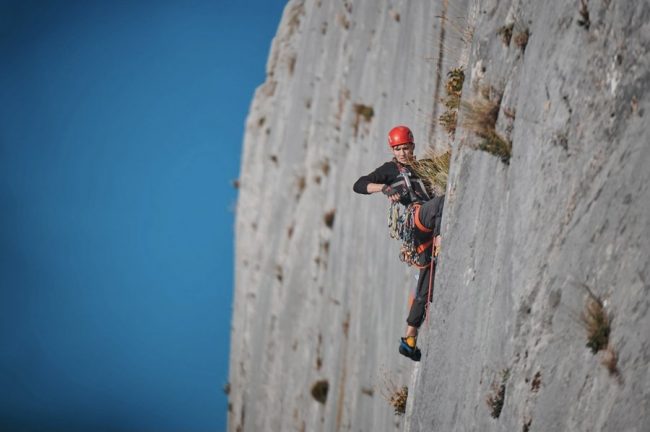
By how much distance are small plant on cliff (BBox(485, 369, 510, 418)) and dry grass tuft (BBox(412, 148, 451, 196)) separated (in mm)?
2836

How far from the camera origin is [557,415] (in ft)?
14.2

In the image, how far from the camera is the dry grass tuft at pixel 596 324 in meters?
3.96

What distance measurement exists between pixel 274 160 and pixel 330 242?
6428 millimetres

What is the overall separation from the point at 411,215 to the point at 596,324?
3.46m

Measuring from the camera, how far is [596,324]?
3986 millimetres

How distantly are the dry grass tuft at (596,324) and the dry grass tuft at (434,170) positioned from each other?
3416 mm

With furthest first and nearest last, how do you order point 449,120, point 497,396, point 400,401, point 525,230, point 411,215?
point 400,401
point 411,215
point 449,120
point 497,396
point 525,230

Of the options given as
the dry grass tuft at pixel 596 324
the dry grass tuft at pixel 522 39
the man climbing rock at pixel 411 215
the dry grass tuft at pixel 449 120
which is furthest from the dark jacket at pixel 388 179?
the dry grass tuft at pixel 596 324

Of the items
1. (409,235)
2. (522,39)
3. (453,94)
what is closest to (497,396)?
(409,235)

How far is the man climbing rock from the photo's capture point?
23.6ft

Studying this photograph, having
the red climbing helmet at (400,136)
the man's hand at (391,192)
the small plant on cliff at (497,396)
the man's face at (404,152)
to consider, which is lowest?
the small plant on cliff at (497,396)

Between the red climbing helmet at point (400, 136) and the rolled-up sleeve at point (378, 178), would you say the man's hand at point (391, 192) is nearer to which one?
the rolled-up sleeve at point (378, 178)

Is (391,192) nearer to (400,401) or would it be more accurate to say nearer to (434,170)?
(434,170)

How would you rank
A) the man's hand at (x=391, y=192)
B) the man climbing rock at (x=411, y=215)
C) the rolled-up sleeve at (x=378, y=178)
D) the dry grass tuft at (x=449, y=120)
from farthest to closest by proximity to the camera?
the rolled-up sleeve at (x=378, y=178)
the man's hand at (x=391, y=192)
the man climbing rock at (x=411, y=215)
the dry grass tuft at (x=449, y=120)
